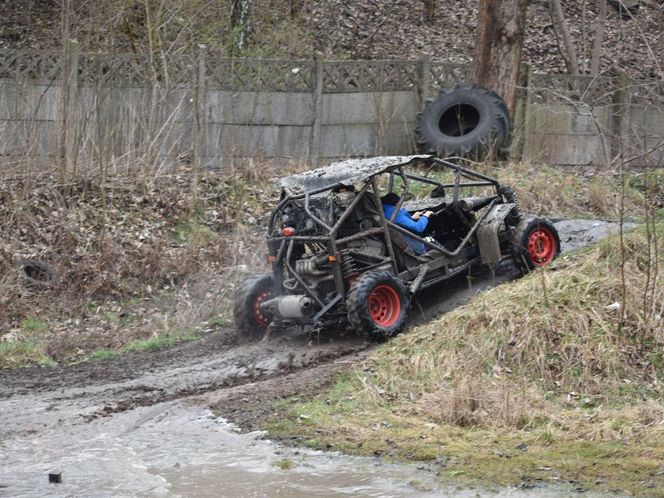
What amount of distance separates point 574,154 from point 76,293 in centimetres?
989

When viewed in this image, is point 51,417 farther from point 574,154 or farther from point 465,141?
point 574,154

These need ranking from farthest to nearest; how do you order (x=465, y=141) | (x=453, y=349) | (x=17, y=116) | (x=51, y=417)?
(x=465, y=141), (x=17, y=116), (x=453, y=349), (x=51, y=417)

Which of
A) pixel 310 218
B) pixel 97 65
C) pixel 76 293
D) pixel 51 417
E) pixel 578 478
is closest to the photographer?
pixel 578 478

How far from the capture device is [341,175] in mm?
11539

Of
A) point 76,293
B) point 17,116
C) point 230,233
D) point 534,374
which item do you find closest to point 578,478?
point 534,374

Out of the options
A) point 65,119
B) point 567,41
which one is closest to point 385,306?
point 65,119

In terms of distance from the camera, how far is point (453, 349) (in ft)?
33.2

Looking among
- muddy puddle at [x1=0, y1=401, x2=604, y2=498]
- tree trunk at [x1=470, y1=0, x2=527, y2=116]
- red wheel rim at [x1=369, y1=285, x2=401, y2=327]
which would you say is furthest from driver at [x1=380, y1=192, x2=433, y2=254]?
tree trunk at [x1=470, y1=0, x2=527, y2=116]

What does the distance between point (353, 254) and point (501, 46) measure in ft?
29.2

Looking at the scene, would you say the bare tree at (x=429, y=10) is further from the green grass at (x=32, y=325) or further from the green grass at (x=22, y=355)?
the green grass at (x=22, y=355)

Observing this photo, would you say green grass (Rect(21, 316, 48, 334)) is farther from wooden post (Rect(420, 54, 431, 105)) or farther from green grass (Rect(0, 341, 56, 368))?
wooden post (Rect(420, 54, 431, 105))

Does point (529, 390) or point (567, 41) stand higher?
point (567, 41)

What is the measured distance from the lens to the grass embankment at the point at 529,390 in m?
7.66

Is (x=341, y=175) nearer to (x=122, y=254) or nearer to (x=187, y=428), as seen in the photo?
(x=187, y=428)
